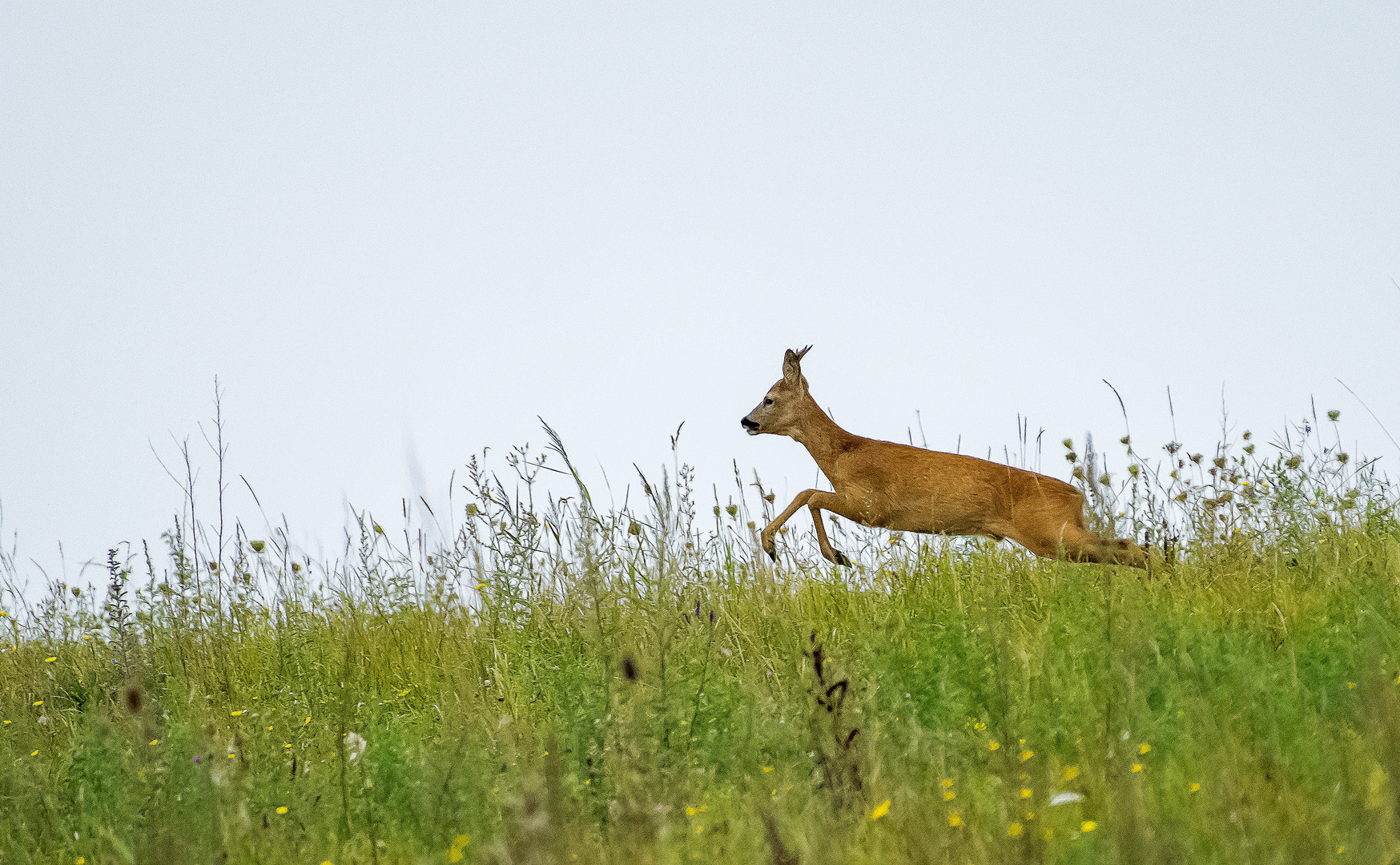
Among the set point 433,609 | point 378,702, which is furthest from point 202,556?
point 378,702

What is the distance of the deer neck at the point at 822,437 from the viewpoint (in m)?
8.73

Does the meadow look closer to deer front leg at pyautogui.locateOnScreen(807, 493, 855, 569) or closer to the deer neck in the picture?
deer front leg at pyautogui.locateOnScreen(807, 493, 855, 569)

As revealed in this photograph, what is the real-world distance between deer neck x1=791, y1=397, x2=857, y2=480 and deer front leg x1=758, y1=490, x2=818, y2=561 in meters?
0.91

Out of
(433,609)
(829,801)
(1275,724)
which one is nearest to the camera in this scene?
(829,801)

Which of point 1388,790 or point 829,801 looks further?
point 829,801

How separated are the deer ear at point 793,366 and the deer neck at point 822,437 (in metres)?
0.20

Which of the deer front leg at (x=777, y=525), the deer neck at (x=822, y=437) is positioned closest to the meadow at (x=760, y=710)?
the deer front leg at (x=777, y=525)

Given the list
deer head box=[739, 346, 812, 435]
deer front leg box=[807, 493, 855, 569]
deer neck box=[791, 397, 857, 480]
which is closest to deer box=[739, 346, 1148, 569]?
deer front leg box=[807, 493, 855, 569]

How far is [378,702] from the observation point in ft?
15.9

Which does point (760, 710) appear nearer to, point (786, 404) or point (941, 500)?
point (941, 500)

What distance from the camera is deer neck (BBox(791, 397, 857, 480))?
8.73m

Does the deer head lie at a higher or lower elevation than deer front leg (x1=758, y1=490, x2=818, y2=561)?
higher

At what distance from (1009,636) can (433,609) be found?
3197 mm

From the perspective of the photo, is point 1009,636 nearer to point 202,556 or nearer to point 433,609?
point 433,609
